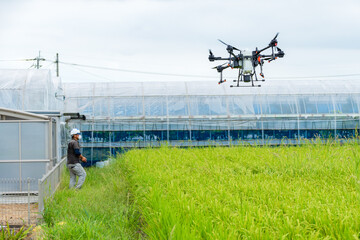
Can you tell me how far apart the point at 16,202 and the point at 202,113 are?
14313 millimetres

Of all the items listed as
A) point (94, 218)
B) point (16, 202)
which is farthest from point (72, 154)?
point (94, 218)

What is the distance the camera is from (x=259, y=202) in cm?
515

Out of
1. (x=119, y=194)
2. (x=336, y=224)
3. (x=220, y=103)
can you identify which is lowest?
(x=119, y=194)

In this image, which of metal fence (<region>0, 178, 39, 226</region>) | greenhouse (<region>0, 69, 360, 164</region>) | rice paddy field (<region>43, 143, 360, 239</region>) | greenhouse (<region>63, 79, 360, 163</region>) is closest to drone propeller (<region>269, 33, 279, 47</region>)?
greenhouse (<region>0, 69, 360, 164</region>)

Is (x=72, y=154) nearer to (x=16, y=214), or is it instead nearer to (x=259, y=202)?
(x=16, y=214)

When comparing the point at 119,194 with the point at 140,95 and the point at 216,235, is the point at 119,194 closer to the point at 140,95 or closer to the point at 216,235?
the point at 216,235

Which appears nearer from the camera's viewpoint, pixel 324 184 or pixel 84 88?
pixel 324 184

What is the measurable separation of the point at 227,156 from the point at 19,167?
257 inches

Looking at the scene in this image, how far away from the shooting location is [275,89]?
2694cm

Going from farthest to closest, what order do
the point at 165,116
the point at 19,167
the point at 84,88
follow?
the point at 84,88, the point at 165,116, the point at 19,167

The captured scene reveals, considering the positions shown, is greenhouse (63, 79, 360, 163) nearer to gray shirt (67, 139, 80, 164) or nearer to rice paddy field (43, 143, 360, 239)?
gray shirt (67, 139, 80, 164)

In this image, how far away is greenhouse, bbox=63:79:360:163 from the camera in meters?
24.8

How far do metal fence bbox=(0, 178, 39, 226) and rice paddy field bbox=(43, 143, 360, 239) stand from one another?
0.80 meters

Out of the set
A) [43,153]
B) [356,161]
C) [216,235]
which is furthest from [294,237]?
[43,153]
